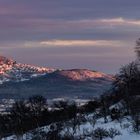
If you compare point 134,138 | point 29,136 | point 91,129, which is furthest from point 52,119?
point 134,138

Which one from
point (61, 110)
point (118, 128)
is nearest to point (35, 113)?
point (61, 110)

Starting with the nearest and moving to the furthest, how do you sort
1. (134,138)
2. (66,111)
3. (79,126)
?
1. (134,138)
2. (79,126)
3. (66,111)

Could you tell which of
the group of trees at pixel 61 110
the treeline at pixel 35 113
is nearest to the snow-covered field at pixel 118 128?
the group of trees at pixel 61 110

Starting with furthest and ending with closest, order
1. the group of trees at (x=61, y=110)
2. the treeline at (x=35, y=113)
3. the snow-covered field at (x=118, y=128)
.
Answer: the treeline at (x=35, y=113) → the group of trees at (x=61, y=110) → the snow-covered field at (x=118, y=128)

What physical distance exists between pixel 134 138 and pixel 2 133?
2021 inches

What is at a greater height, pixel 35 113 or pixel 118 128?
pixel 35 113

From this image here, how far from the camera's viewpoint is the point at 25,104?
104 metres

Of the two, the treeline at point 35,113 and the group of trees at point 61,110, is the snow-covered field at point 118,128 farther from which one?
the treeline at point 35,113

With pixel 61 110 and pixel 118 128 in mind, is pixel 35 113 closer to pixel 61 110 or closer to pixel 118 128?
pixel 61 110

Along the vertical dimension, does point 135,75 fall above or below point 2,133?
above

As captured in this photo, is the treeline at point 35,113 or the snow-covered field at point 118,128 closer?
the snow-covered field at point 118,128

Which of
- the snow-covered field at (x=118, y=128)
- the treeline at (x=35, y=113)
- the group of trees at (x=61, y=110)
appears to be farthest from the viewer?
the treeline at (x=35, y=113)

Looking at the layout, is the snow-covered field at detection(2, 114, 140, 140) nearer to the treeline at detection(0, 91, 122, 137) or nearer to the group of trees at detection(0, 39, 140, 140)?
the group of trees at detection(0, 39, 140, 140)

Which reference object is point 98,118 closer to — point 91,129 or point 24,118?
point 91,129
